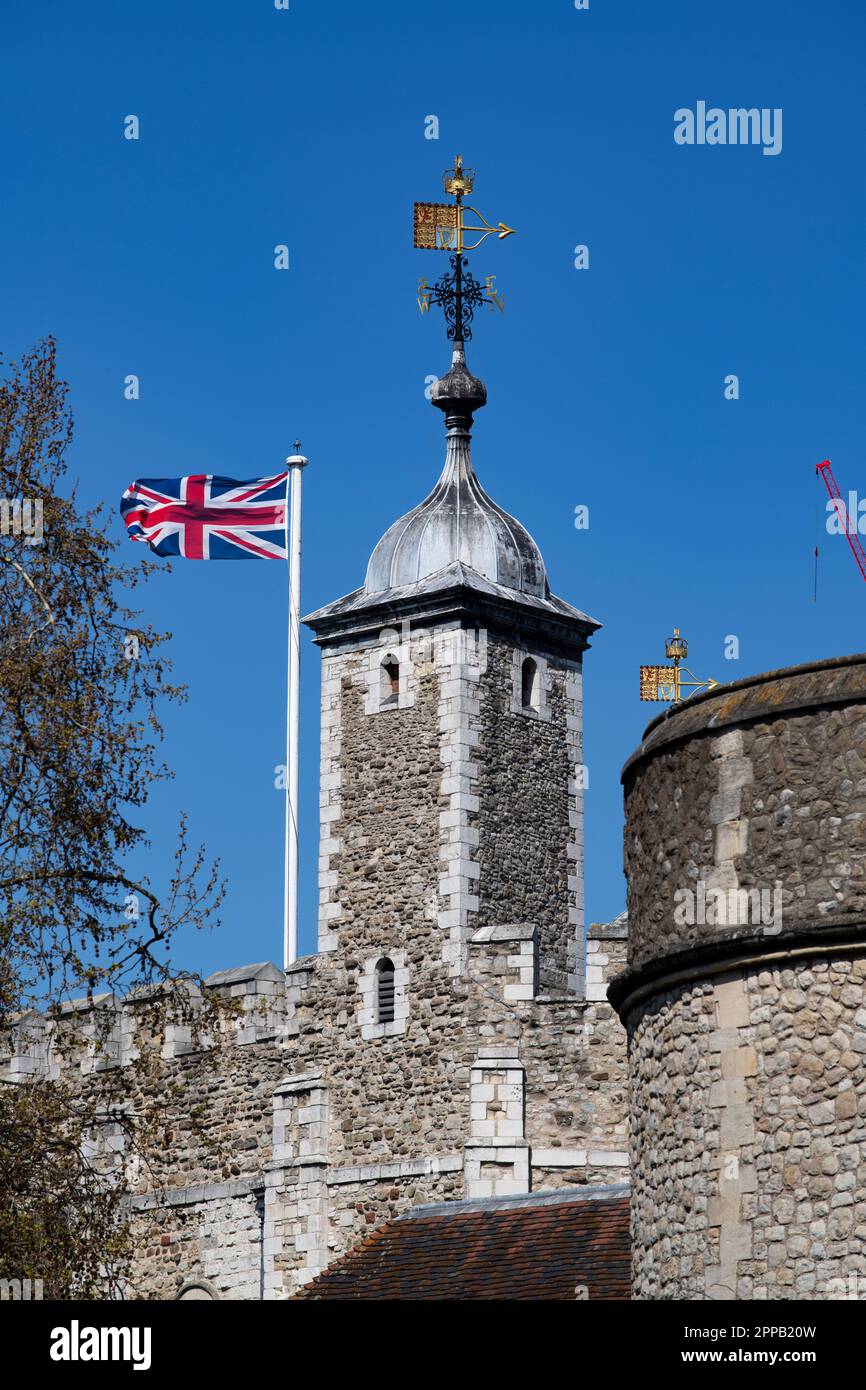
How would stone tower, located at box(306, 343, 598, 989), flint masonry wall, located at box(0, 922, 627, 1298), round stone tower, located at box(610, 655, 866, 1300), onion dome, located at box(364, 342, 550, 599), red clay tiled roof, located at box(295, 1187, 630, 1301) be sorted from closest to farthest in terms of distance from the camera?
round stone tower, located at box(610, 655, 866, 1300)
red clay tiled roof, located at box(295, 1187, 630, 1301)
flint masonry wall, located at box(0, 922, 627, 1298)
stone tower, located at box(306, 343, 598, 989)
onion dome, located at box(364, 342, 550, 599)

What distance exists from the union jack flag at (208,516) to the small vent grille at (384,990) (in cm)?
567

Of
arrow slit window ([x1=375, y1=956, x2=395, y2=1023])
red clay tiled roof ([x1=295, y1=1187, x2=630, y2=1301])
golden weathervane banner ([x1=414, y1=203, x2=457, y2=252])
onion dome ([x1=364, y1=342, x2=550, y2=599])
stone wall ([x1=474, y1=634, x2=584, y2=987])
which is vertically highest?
golden weathervane banner ([x1=414, y1=203, x2=457, y2=252])

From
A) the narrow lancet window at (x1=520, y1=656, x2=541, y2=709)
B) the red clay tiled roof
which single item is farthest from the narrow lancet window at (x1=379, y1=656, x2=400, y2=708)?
the red clay tiled roof

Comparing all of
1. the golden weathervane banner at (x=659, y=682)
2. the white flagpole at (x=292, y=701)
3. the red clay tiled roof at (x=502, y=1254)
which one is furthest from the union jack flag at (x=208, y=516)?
the red clay tiled roof at (x=502, y=1254)

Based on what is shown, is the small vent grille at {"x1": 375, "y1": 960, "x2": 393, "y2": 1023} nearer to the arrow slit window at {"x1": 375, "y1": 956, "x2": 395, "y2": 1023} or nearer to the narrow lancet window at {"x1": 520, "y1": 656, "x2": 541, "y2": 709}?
the arrow slit window at {"x1": 375, "y1": 956, "x2": 395, "y2": 1023}

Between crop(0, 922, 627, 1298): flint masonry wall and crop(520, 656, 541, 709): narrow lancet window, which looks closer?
crop(0, 922, 627, 1298): flint masonry wall

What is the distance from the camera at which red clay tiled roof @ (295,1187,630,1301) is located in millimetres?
18672

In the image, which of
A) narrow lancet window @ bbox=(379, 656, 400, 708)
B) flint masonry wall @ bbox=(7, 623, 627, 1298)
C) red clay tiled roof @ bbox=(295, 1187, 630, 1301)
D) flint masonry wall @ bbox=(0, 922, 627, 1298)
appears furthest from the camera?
narrow lancet window @ bbox=(379, 656, 400, 708)

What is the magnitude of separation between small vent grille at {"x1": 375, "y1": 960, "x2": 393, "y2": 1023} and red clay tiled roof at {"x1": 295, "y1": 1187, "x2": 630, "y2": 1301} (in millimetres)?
7003

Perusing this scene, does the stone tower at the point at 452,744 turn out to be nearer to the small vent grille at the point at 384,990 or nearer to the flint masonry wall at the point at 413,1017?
the flint masonry wall at the point at 413,1017

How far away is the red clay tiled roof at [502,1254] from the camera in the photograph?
61.3 feet

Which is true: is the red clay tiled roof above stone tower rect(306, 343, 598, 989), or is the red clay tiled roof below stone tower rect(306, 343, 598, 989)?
below
